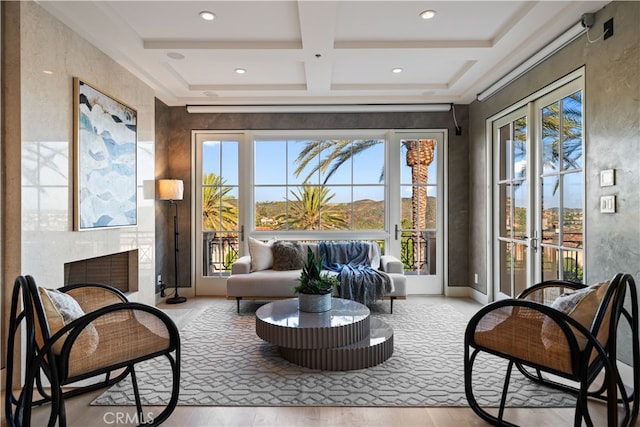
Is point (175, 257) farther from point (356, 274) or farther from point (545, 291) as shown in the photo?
point (545, 291)

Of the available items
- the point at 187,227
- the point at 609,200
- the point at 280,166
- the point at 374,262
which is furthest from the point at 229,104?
the point at 609,200

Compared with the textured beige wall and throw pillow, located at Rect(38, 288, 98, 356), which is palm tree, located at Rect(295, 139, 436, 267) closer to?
the textured beige wall

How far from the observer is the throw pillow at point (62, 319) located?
5.77 feet

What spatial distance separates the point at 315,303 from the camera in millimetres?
3070

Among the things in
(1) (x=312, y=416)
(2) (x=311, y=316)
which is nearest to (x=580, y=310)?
(1) (x=312, y=416)

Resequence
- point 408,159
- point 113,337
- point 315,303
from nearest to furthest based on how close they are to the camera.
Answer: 1. point 113,337
2. point 315,303
3. point 408,159

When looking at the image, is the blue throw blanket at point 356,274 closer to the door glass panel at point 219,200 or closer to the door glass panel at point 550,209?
the door glass panel at point 219,200

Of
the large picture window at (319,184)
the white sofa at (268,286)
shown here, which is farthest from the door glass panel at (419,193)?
the white sofa at (268,286)

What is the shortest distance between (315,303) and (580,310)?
1.83m

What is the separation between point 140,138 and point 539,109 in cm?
411

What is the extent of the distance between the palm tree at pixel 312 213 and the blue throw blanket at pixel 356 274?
1.77 ft

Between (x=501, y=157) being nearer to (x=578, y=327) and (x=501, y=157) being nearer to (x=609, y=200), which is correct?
(x=609, y=200)

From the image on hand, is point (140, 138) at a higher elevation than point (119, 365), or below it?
higher

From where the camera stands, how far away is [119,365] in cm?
184
